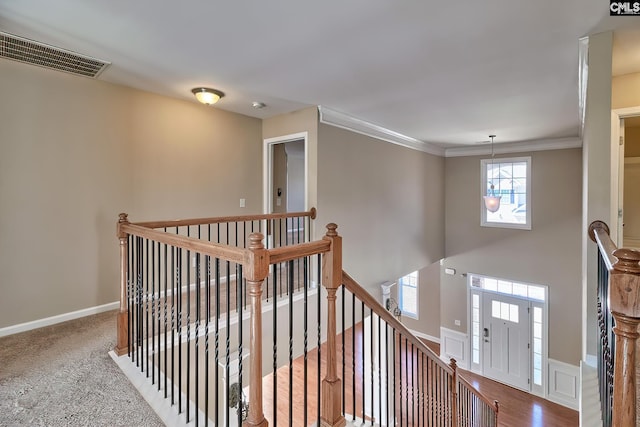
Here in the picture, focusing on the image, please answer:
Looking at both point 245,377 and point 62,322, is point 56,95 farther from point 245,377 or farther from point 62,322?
point 245,377

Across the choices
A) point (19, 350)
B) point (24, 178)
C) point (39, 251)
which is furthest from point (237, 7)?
point (19, 350)

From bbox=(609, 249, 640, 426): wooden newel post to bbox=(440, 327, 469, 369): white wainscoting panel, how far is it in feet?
23.2

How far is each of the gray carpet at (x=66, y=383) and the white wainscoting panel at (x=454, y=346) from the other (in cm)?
706

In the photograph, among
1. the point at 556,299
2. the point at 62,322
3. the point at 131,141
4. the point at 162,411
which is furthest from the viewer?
the point at 556,299

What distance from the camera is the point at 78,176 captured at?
3.03 m

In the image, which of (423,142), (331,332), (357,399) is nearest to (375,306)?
(331,332)

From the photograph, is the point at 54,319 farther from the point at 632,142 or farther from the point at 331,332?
the point at 632,142

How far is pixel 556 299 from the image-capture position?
6.04m

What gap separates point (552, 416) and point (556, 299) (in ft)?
6.80

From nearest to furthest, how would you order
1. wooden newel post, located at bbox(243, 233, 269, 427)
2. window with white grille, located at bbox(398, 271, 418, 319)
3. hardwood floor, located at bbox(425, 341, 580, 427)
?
wooden newel post, located at bbox(243, 233, 269, 427) → hardwood floor, located at bbox(425, 341, 580, 427) → window with white grille, located at bbox(398, 271, 418, 319)

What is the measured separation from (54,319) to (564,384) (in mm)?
8064

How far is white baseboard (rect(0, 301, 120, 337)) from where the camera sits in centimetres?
273

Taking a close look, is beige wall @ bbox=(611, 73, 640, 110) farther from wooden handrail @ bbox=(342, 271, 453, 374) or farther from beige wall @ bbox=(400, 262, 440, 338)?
beige wall @ bbox=(400, 262, 440, 338)

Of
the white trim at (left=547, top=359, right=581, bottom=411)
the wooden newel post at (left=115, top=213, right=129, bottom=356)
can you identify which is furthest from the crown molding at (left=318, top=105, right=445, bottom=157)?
the white trim at (left=547, top=359, right=581, bottom=411)
